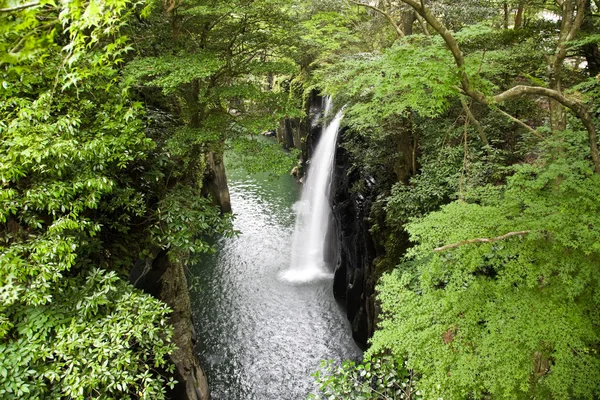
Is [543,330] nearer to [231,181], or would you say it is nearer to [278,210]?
[278,210]

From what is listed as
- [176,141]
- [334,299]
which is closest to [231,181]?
[334,299]

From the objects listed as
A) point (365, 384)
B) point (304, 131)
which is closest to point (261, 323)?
point (365, 384)

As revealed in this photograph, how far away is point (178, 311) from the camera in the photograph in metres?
9.04

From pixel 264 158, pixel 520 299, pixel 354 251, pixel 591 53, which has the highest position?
pixel 591 53

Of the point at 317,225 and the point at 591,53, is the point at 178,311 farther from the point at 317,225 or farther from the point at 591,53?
the point at 591,53

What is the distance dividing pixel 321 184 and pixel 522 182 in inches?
539

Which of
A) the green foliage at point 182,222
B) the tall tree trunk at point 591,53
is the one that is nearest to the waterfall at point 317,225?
the green foliage at point 182,222

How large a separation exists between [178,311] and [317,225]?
10059 millimetres

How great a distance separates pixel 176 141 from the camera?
25.1 ft

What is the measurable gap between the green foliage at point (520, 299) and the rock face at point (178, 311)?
→ 18.5ft

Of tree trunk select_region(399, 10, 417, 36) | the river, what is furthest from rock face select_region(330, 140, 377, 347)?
tree trunk select_region(399, 10, 417, 36)

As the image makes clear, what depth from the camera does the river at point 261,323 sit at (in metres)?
10.3

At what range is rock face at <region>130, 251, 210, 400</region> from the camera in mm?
8109

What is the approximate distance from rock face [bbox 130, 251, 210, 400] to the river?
5.37 ft
